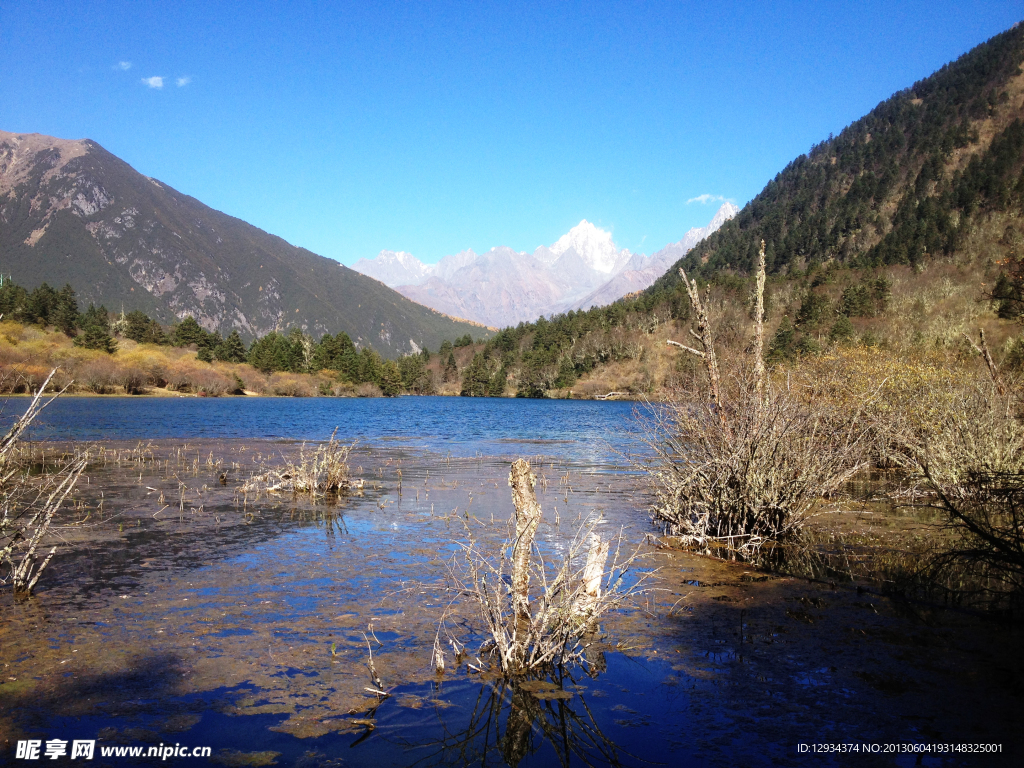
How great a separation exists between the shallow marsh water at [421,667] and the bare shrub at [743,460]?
1117 mm

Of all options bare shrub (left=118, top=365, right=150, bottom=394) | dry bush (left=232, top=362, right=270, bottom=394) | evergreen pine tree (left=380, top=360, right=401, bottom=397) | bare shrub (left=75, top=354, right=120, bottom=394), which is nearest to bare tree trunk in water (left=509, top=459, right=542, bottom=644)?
bare shrub (left=75, top=354, right=120, bottom=394)

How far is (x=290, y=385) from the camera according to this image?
106 metres

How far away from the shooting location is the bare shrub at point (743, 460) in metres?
10.8

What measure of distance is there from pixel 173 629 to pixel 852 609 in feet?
27.5

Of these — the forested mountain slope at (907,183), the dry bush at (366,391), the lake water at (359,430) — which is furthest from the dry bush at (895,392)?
the dry bush at (366,391)

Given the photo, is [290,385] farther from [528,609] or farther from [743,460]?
[528,609]

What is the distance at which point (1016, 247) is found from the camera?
278ft

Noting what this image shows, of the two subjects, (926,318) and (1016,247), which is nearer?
(926,318)

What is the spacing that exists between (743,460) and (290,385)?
339ft

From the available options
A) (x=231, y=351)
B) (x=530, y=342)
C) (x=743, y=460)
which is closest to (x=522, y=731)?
(x=743, y=460)

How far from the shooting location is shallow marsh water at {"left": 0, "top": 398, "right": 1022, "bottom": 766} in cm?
505

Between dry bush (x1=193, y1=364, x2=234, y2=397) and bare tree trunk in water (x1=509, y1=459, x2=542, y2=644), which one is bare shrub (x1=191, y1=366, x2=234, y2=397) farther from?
bare tree trunk in water (x1=509, y1=459, x2=542, y2=644)

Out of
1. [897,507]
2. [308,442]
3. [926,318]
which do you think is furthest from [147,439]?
[926,318]

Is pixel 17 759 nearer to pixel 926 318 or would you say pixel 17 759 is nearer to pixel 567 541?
pixel 567 541
